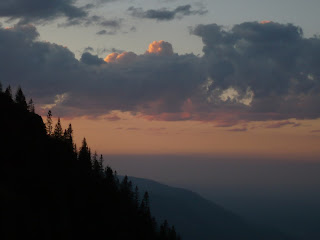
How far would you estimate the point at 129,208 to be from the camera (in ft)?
451

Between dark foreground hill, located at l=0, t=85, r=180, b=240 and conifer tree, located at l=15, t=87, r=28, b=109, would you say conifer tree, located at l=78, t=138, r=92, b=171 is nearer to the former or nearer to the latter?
dark foreground hill, located at l=0, t=85, r=180, b=240

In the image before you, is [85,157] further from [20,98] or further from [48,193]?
[48,193]

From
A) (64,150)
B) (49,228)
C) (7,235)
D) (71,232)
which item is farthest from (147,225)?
(7,235)

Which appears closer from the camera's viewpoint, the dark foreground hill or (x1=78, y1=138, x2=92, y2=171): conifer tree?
the dark foreground hill

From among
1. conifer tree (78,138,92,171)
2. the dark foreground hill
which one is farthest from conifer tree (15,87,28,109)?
conifer tree (78,138,92,171)

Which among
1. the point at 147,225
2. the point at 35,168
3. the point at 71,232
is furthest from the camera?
the point at 147,225

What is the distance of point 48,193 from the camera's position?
89.2 meters

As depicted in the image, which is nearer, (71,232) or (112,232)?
(71,232)

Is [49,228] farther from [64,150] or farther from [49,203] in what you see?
[64,150]

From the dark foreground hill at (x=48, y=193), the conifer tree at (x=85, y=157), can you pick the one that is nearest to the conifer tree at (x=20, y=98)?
the dark foreground hill at (x=48, y=193)

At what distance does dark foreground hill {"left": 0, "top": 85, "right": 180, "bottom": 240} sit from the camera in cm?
7612

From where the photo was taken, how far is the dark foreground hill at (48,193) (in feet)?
250

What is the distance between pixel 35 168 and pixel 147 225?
5476 cm

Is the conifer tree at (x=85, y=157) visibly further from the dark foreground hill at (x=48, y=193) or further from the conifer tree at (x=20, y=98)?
the conifer tree at (x=20, y=98)
